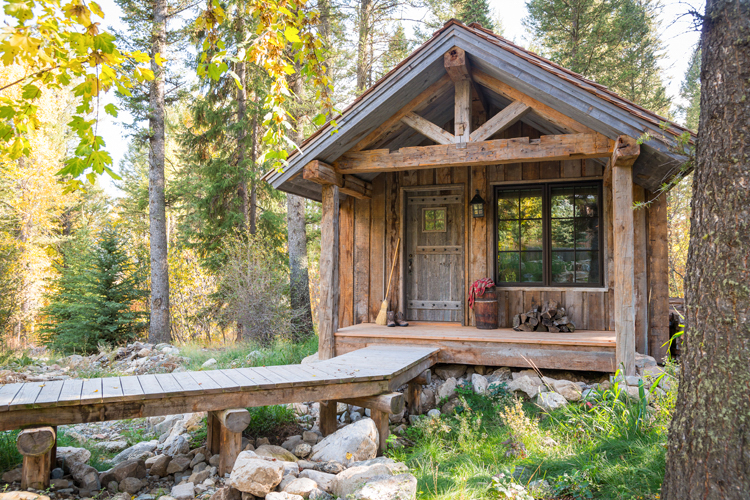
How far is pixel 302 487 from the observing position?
3148 mm

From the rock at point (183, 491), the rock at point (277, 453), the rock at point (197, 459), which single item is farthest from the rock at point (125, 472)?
the rock at point (277, 453)

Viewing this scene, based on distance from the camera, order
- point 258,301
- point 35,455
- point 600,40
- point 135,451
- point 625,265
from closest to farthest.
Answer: point 35,455, point 135,451, point 625,265, point 258,301, point 600,40

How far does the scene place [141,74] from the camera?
2234 mm

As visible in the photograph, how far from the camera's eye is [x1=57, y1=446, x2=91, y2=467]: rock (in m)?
3.77

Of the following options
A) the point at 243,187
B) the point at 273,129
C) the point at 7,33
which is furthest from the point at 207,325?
the point at 7,33

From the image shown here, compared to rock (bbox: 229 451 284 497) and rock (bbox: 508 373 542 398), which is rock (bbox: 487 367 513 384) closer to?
rock (bbox: 508 373 542 398)

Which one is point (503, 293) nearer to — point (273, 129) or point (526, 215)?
point (526, 215)

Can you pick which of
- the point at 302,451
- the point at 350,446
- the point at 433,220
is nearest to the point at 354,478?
the point at 350,446

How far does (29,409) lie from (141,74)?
8.34 ft

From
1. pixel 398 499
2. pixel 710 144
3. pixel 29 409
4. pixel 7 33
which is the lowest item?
pixel 398 499

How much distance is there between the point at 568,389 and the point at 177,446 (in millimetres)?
3903

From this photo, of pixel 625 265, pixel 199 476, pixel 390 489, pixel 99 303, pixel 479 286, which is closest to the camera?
pixel 390 489

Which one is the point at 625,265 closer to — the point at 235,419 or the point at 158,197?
the point at 235,419

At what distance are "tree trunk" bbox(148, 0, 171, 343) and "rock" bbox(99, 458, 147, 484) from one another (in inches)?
280
